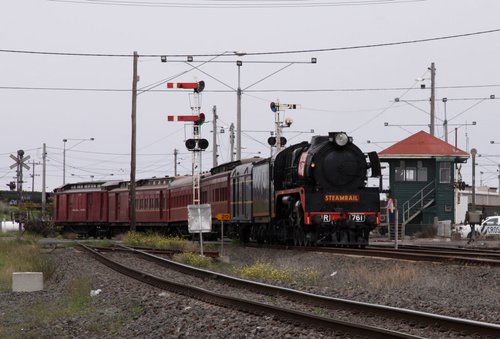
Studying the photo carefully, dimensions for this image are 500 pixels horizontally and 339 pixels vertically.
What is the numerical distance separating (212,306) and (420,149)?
4161 cm

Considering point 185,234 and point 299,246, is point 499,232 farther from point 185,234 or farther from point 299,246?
point 299,246

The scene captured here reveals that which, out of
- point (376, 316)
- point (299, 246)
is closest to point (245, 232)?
point (299, 246)

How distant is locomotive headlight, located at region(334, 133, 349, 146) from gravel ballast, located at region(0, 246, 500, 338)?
6.57 m

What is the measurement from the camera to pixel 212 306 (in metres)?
13.0

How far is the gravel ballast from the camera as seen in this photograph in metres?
10.7

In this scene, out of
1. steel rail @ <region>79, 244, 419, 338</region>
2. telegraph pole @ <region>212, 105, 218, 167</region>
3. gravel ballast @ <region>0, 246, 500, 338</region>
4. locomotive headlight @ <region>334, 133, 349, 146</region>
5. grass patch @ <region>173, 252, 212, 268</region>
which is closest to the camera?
steel rail @ <region>79, 244, 419, 338</region>

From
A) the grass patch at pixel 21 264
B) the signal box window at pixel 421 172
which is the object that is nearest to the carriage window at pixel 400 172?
the signal box window at pixel 421 172

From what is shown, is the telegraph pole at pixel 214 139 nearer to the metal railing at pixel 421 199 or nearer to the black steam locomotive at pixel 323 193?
the metal railing at pixel 421 199

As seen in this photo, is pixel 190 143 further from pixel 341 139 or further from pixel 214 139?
pixel 214 139

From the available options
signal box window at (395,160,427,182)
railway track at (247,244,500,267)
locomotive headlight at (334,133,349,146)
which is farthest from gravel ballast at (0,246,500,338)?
signal box window at (395,160,427,182)

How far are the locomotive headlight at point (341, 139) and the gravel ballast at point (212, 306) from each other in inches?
259

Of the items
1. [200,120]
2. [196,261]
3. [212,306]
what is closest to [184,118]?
[200,120]

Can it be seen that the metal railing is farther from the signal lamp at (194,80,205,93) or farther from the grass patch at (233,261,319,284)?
the grass patch at (233,261,319,284)

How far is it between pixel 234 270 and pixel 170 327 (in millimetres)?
11370
